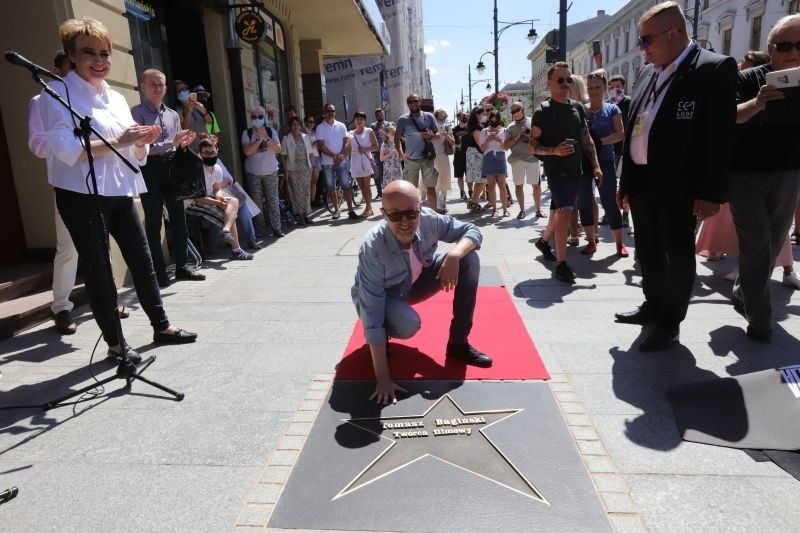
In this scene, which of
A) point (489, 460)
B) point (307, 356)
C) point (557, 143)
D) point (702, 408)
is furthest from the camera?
A: point (557, 143)

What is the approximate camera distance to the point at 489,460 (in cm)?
246

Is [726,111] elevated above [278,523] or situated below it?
above

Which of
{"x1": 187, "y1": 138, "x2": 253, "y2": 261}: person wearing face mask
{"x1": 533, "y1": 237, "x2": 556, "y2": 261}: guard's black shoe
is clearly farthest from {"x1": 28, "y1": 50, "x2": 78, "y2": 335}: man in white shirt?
{"x1": 533, "y1": 237, "x2": 556, "y2": 261}: guard's black shoe

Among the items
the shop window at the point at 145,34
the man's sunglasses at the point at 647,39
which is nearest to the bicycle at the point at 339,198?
the shop window at the point at 145,34

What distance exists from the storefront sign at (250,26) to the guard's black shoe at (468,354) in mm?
7140

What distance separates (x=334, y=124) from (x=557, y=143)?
5979 millimetres

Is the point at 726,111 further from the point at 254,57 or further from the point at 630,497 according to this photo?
the point at 254,57

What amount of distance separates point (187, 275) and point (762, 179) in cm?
538

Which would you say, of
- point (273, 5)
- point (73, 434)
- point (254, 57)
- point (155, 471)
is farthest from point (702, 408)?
point (273, 5)

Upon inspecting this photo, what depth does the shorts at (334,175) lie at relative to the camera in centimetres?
1067

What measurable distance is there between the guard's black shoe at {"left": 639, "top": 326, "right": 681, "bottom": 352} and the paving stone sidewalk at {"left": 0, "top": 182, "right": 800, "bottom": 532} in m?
0.09

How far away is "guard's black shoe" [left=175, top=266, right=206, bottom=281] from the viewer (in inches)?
246

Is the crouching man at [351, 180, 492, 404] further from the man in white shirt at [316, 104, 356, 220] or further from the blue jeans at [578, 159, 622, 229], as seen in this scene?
the man in white shirt at [316, 104, 356, 220]

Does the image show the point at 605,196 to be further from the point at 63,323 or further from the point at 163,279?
the point at 63,323
